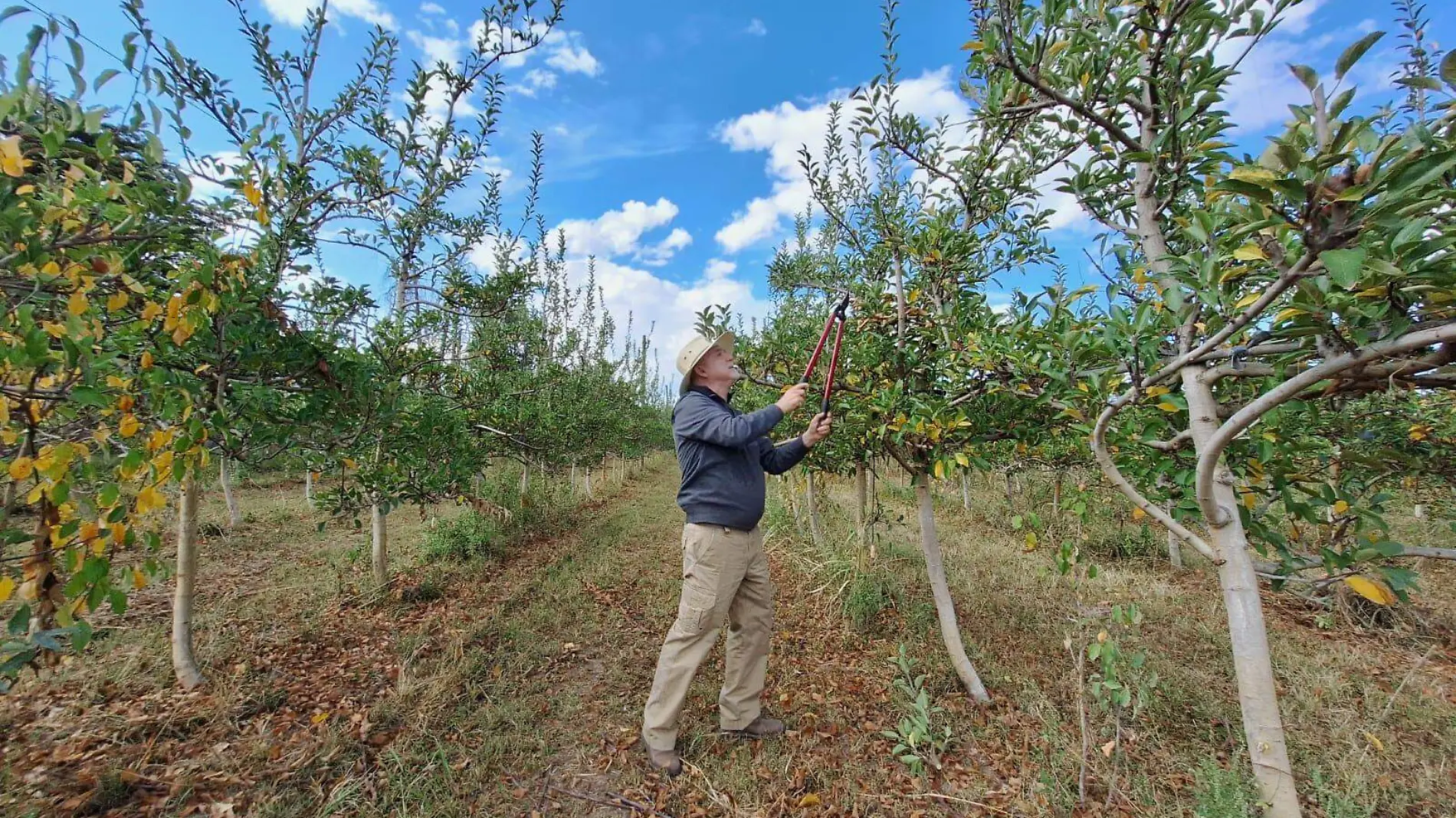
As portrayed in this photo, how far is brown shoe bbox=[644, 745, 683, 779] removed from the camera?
2.79 m

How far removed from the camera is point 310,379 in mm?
2850

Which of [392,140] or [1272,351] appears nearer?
[1272,351]

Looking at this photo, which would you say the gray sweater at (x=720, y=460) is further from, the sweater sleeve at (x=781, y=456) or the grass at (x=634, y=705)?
the grass at (x=634, y=705)

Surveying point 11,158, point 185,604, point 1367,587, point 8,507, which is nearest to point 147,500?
point 8,507

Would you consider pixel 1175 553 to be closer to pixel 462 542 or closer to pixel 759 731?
pixel 759 731

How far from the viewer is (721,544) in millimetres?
2861

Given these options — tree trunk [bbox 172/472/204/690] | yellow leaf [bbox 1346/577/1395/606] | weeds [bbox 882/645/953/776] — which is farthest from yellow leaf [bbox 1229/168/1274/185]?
tree trunk [bbox 172/472/204/690]

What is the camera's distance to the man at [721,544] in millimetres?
2805

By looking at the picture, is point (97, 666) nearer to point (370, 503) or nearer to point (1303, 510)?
point (370, 503)

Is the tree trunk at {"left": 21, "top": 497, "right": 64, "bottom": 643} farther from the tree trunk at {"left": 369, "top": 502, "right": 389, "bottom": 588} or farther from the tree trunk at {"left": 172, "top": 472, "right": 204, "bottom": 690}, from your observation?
the tree trunk at {"left": 369, "top": 502, "right": 389, "bottom": 588}

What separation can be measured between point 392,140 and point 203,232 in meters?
2.73

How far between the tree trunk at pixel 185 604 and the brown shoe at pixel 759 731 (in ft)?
11.0

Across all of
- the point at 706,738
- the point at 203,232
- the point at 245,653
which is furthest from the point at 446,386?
the point at 706,738

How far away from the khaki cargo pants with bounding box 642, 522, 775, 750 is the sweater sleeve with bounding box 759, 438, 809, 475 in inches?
16.9
